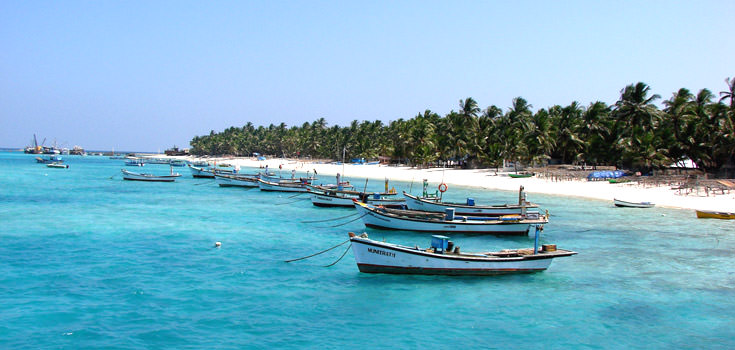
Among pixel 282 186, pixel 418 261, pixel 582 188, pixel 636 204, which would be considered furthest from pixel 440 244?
pixel 582 188

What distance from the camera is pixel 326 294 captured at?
18969 mm

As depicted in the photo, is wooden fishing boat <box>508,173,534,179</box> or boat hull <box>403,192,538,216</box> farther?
wooden fishing boat <box>508,173,534,179</box>

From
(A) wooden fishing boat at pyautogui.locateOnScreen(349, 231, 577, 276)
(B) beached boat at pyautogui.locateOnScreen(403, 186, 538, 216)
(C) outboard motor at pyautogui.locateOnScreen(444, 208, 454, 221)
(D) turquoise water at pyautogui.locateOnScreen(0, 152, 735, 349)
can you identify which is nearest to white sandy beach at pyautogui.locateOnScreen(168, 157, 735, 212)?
(B) beached boat at pyautogui.locateOnScreen(403, 186, 538, 216)

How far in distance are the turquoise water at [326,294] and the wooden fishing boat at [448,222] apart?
2.32 ft

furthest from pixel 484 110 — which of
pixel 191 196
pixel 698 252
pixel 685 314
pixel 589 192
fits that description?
pixel 685 314

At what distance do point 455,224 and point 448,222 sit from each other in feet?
1.48

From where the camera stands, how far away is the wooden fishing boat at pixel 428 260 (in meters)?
21.1

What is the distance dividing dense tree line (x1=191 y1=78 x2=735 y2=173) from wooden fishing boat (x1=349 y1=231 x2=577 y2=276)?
182ft

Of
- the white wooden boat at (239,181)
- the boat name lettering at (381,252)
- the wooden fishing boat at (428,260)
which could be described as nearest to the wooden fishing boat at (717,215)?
the wooden fishing boat at (428,260)

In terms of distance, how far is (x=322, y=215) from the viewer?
1710 inches

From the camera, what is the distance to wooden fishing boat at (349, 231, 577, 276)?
2114 centimetres

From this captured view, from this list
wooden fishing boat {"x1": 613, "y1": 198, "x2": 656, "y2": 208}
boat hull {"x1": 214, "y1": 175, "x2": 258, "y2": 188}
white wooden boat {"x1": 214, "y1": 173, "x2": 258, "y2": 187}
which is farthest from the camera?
white wooden boat {"x1": 214, "y1": 173, "x2": 258, "y2": 187}

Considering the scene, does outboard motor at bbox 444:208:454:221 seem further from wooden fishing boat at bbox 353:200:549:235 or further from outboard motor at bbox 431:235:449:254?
outboard motor at bbox 431:235:449:254

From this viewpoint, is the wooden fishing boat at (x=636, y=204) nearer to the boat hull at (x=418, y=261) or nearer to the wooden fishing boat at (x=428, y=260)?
the wooden fishing boat at (x=428, y=260)
